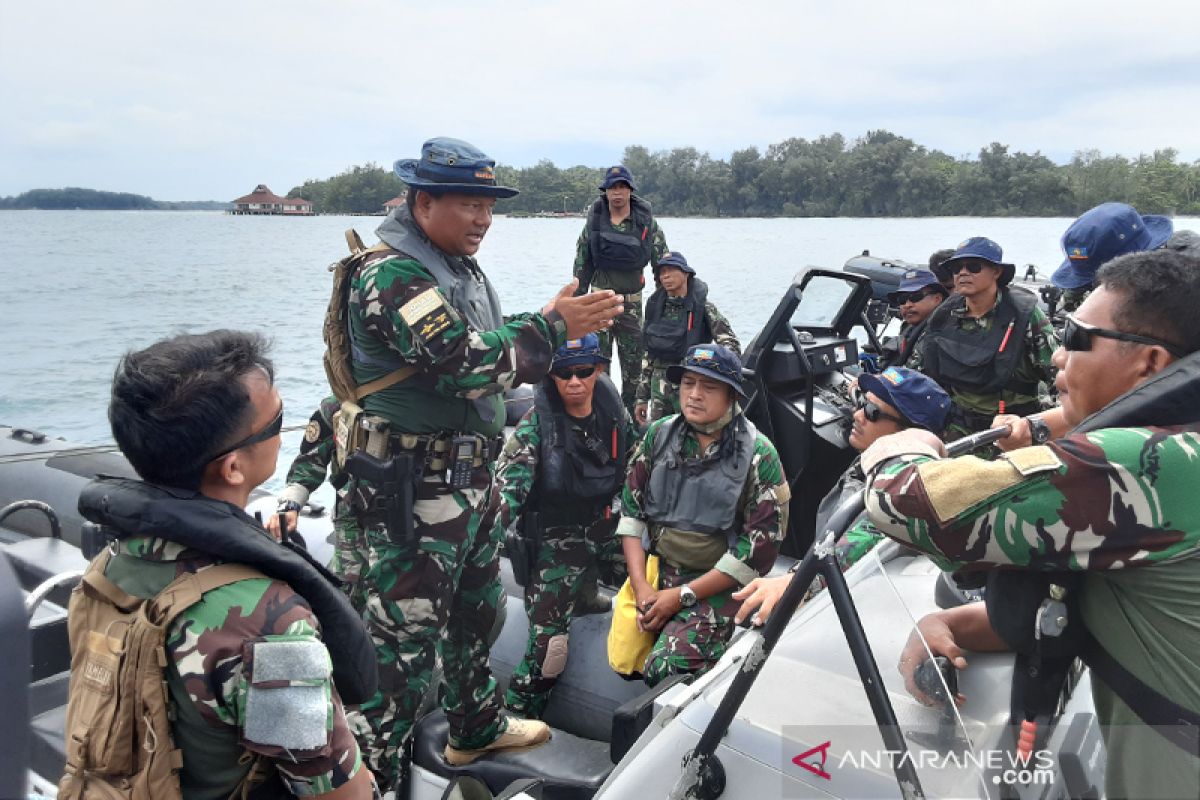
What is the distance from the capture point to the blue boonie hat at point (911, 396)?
6.37ft

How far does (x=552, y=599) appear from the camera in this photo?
9.62 ft

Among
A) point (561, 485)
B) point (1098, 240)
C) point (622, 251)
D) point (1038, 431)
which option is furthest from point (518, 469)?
point (622, 251)

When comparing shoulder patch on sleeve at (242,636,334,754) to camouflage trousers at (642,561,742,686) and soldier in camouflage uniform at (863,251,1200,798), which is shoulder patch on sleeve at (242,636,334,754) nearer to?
soldier in camouflage uniform at (863,251,1200,798)

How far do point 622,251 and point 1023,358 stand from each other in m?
2.76

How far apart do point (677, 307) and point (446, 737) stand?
3280 millimetres

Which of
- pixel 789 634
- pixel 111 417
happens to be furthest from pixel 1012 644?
pixel 111 417

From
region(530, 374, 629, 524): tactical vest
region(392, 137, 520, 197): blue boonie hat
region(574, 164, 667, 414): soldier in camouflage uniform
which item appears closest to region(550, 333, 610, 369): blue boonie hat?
region(530, 374, 629, 524): tactical vest

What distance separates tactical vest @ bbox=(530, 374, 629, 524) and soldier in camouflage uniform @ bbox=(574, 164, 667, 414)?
2542mm

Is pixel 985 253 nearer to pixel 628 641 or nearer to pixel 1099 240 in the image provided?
pixel 1099 240

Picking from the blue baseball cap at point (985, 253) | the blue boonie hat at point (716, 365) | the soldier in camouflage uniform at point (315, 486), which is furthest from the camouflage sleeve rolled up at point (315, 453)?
the blue baseball cap at point (985, 253)

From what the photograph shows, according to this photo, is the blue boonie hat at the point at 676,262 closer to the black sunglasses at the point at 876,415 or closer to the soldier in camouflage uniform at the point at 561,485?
the soldier in camouflage uniform at the point at 561,485

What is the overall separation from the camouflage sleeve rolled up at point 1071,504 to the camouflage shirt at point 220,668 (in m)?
0.89

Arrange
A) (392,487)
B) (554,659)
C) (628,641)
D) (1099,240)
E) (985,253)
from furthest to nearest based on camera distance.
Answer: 1. (985,253)
2. (1099,240)
3. (554,659)
4. (628,641)
5. (392,487)

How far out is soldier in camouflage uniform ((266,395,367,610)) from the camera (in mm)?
2453
